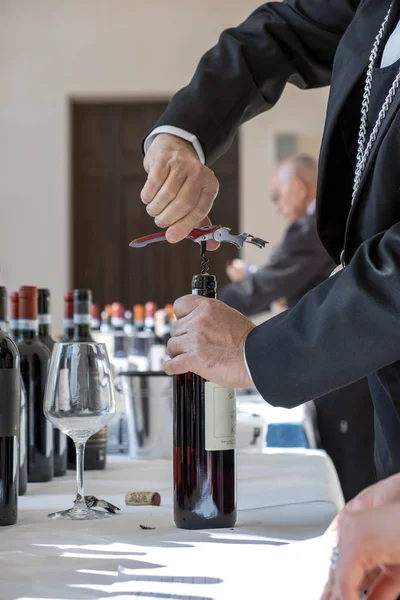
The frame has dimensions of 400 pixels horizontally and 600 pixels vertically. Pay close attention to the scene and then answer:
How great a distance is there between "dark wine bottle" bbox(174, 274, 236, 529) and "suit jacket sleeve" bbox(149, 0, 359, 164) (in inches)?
16.4

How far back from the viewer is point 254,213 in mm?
7719

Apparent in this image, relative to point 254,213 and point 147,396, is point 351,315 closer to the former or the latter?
point 147,396

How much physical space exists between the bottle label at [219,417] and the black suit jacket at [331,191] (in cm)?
7

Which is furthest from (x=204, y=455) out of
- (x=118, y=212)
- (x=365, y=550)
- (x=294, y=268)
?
(x=118, y=212)

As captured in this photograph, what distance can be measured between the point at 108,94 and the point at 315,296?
7.15 meters

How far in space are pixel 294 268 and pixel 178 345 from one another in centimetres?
347

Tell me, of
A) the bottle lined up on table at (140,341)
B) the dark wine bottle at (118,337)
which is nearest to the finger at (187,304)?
the bottle lined up on table at (140,341)

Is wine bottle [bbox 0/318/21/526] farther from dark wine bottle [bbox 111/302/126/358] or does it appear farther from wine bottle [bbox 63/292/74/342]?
dark wine bottle [bbox 111/302/126/358]

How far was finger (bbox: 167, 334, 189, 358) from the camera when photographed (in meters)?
1.03

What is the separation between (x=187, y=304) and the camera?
1047 mm

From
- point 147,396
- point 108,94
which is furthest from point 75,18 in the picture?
point 147,396

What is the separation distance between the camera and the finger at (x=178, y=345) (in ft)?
3.38

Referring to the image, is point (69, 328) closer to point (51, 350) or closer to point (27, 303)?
point (51, 350)

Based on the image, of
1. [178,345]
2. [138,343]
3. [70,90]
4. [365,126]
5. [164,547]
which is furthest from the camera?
[70,90]
